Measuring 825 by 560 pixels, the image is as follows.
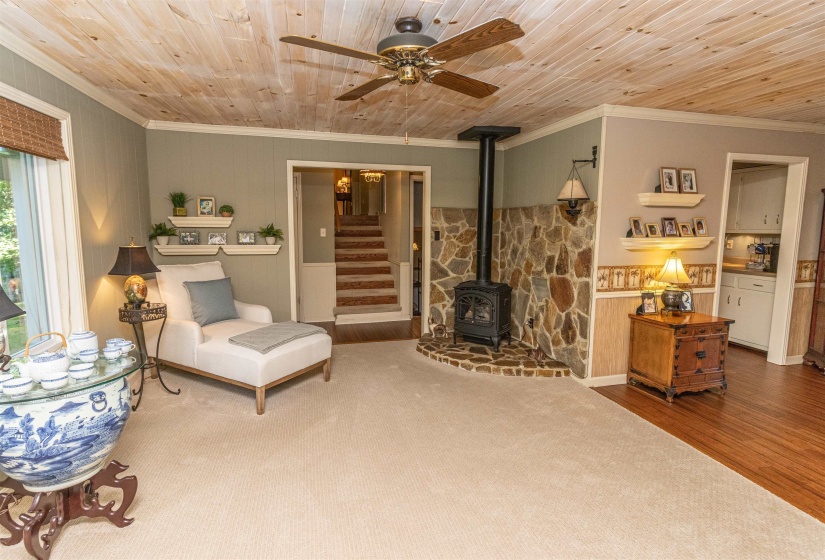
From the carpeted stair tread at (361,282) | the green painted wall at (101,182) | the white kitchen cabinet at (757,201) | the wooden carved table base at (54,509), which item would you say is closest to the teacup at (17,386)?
the wooden carved table base at (54,509)

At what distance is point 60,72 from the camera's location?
9.77 ft

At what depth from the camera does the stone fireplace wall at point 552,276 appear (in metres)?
4.15

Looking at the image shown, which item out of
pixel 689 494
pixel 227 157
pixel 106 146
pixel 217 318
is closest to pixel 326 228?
pixel 227 157

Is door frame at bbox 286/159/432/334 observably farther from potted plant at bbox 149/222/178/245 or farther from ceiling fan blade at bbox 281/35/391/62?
ceiling fan blade at bbox 281/35/391/62

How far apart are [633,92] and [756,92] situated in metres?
0.92

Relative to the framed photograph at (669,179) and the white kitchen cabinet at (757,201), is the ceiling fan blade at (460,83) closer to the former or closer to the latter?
the framed photograph at (669,179)

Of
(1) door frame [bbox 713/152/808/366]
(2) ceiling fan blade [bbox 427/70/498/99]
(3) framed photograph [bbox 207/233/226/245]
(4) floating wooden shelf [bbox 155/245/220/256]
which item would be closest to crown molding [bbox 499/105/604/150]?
(1) door frame [bbox 713/152/808/366]

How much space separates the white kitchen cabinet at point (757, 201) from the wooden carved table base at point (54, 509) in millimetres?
6235

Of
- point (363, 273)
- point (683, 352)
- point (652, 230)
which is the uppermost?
point (652, 230)

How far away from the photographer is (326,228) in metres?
6.70

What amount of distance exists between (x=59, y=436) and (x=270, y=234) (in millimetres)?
3313

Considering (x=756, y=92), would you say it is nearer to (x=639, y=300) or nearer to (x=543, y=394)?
(x=639, y=300)

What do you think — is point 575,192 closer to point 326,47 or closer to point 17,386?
point 326,47

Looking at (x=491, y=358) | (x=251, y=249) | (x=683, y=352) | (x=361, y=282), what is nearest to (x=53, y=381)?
(x=251, y=249)
